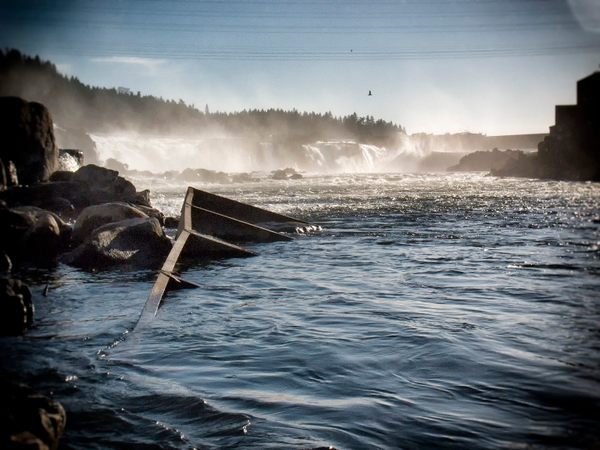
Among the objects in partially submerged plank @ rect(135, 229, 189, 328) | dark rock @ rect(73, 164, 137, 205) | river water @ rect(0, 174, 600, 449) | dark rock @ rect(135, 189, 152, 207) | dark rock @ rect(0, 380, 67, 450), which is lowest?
river water @ rect(0, 174, 600, 449)

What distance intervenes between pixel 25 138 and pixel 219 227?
30.2 feet

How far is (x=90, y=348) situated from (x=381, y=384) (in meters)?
3.03

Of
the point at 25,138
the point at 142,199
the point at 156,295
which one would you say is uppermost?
the point at 25,138

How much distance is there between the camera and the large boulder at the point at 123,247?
10297 millimetres

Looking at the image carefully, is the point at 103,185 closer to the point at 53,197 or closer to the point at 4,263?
the point at 53,197

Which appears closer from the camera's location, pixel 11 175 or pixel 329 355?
pixel 329 355

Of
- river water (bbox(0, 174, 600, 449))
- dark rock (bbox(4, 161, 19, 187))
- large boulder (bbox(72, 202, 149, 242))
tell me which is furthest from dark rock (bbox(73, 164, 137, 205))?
river water (bbox(0, 174, 600, 449))

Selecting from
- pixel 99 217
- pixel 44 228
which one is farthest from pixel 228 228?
pixel 44 228

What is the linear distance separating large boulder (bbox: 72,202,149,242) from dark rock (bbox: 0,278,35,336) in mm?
6242

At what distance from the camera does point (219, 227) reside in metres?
14.6

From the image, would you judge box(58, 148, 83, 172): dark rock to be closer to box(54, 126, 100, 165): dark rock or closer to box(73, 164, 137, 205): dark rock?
box(73, 164, 137, 205): dark rock

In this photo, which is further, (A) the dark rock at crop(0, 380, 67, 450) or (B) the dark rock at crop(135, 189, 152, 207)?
(B) the dark rock at crop(135, 189, 152, 207)

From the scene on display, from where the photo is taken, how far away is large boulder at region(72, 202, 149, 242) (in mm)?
12320

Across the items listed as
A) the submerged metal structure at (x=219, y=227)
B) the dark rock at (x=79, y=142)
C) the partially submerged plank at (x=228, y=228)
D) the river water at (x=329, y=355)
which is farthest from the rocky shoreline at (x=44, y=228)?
the dark rock at (x=79, y=142)
